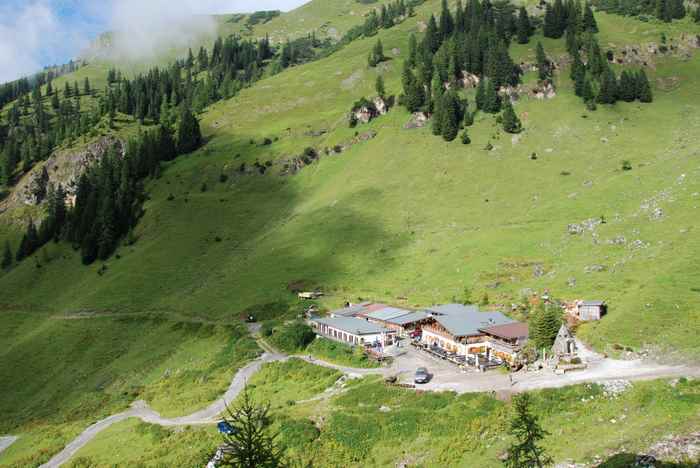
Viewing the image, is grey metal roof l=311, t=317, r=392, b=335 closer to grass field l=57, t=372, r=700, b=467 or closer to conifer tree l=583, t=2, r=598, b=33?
grass field l=57, t=372, r=700, b=467

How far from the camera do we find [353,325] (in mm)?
68750

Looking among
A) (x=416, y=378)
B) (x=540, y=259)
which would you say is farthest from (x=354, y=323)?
(x=540, y=259)

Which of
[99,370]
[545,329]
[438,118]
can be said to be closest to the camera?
[545,329]

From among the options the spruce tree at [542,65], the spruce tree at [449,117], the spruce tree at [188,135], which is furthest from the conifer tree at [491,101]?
the spruce tree at [188,135]

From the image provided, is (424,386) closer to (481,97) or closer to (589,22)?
(481,97)

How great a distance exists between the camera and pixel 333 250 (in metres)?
102

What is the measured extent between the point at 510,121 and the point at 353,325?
83.9 meters

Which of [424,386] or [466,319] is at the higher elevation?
[424,386]

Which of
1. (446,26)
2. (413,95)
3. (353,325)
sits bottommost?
(353,325)

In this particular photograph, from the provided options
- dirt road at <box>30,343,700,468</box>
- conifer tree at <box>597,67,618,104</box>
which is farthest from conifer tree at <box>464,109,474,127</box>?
dirt road at <box>30,343,700,468</box>

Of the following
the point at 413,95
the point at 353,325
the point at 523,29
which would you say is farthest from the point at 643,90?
the point at 353,325

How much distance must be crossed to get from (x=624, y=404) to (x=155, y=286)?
307ft

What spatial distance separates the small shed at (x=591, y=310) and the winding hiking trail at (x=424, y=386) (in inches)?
357

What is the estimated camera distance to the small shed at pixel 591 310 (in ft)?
183
